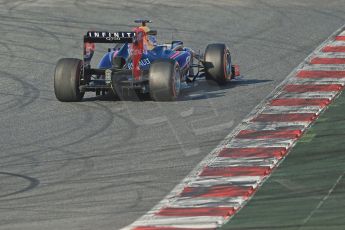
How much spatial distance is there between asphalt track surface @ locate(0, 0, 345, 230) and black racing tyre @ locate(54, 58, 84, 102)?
0.64 ft

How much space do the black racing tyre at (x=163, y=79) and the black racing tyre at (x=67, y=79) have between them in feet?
4.17

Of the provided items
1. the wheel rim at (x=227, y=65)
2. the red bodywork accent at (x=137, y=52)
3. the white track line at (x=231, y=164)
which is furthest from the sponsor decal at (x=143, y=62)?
the white track line at (x=231, y=164)

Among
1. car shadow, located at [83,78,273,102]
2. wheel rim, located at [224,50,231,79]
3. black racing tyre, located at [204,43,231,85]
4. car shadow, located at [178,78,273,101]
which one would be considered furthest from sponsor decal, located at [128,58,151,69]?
wheel rim, located at [224,50,231,79]

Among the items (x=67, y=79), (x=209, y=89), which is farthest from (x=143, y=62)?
(x=209, y=89)

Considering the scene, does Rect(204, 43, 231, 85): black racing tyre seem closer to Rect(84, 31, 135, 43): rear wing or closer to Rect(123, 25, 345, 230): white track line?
Rect(123, 25, 345, 230): white track line

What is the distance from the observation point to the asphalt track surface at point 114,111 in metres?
13.5

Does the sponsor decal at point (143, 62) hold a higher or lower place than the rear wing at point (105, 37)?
lower

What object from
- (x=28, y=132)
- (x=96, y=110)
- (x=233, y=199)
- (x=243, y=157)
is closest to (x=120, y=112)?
(x=96, y=110)

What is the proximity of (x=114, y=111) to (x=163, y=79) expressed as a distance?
0.94 m

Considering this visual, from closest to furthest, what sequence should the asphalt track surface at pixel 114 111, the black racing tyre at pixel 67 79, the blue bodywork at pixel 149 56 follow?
the asphalt track surface at pixel 114 111
the black racing tyre at pixel 67 79
the blue bodywork at pixel 149 56

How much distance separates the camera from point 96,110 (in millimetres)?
18422

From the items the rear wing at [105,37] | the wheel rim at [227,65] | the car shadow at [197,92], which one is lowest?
the car shadow at [197,92]

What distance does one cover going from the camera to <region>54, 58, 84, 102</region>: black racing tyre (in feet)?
61.3

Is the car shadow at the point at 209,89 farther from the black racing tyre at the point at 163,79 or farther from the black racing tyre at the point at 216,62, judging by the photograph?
the black racing tyre at the point at 163,79
